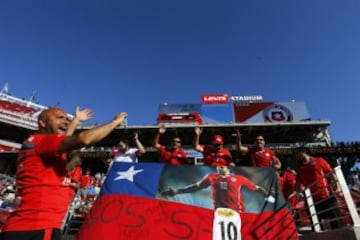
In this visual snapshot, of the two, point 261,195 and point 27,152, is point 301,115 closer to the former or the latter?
point 261,195

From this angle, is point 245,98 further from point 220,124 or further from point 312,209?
point 312,209

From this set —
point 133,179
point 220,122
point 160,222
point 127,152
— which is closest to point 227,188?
point 160,222

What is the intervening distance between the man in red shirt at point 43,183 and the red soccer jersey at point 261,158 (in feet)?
16.9

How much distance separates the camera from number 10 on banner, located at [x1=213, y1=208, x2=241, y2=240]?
454 centimetres

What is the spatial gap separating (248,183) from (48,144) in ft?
12.8

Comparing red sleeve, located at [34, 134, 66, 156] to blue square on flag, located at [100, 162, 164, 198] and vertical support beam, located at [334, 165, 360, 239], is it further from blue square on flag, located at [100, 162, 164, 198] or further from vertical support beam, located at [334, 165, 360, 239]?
vertical support beam, located at [334, 165, 360, 239]

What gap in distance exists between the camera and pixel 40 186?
2211mm

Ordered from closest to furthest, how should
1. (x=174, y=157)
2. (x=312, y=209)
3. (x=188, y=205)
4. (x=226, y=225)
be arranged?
(x=226, y=225)
(x=188, y=205)
(x=312, y=209)
(x=174, y=157)

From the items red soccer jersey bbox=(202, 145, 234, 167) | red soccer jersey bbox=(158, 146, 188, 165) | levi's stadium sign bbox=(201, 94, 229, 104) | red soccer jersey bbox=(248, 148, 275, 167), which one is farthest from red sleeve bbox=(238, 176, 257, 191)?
levi's stadium sign bbox=(201, 94, 229, 104)

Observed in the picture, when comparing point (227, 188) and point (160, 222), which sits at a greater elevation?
point (227, 188)

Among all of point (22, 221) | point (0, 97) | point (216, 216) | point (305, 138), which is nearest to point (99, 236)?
point (216, 216)

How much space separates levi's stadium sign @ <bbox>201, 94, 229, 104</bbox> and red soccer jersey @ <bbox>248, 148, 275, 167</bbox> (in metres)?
44.1

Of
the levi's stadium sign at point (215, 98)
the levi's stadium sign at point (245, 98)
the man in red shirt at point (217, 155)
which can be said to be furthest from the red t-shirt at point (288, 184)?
the levi's stadium sign at point (245, 98)

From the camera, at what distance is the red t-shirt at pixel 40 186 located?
2.12 m
